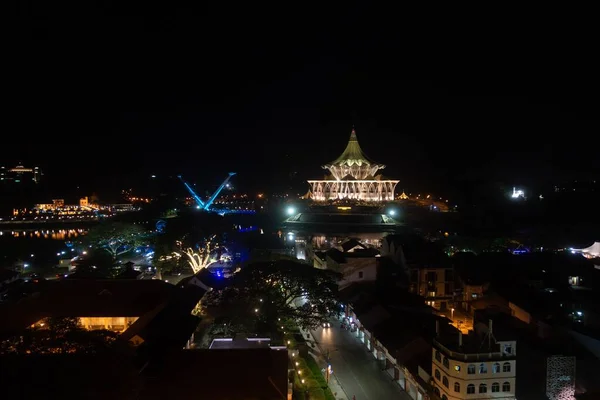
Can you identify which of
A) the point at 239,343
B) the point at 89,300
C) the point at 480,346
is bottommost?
the point at 239,343

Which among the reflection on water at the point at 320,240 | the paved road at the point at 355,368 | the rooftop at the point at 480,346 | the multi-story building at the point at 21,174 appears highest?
the multi-story building at the point at 21,174

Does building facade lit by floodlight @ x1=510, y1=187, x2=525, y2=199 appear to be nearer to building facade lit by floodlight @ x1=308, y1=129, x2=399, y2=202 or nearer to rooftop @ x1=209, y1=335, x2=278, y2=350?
building facade lit by floodlight @ x1=308, y1=129, x2=399, y2=202

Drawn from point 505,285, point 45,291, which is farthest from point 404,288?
point 45,291

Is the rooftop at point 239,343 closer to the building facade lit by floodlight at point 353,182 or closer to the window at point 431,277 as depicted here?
the window at point 431,277

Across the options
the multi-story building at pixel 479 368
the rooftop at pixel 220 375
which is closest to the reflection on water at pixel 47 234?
the rooftop at pixel 220 375

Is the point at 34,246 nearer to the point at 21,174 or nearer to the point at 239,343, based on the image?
the point at 239,343

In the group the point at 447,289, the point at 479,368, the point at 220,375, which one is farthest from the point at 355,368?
the point at 447,289
